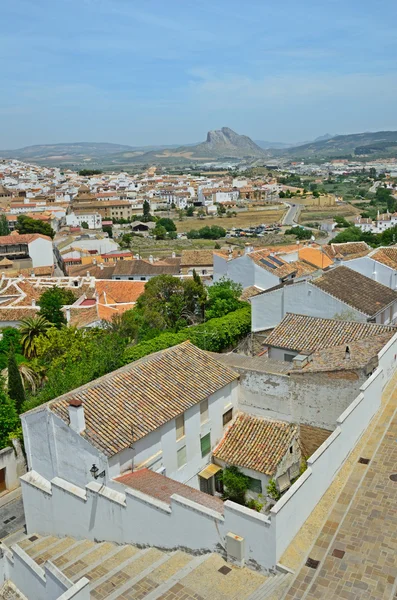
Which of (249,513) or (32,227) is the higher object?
(249,513)

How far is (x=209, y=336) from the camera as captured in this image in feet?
82.4

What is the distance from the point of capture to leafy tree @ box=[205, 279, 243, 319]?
29969 mm

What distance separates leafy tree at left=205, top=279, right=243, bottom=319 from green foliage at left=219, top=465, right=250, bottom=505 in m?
14.2

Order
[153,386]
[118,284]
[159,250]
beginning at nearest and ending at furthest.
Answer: [153,386]
[118,284]
[159,250]

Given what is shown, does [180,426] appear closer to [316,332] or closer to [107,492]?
[107,492]

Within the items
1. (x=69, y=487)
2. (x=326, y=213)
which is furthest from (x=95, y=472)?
(x=326, y=213)

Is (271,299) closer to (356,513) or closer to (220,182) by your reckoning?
(356,513)

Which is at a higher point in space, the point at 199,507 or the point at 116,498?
the point at 199,507

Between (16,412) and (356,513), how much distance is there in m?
14.9

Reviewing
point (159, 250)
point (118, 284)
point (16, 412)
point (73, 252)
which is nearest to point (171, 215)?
point (159, 250)

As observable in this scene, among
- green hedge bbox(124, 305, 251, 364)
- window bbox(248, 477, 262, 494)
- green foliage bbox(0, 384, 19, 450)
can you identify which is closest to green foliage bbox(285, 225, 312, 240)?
green hedge bbox(124, 305, 251, 364)

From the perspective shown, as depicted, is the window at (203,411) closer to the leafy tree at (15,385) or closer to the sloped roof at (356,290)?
the leafy tree at (15,385)

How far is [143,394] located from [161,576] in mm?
5849

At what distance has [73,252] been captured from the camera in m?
70.0
